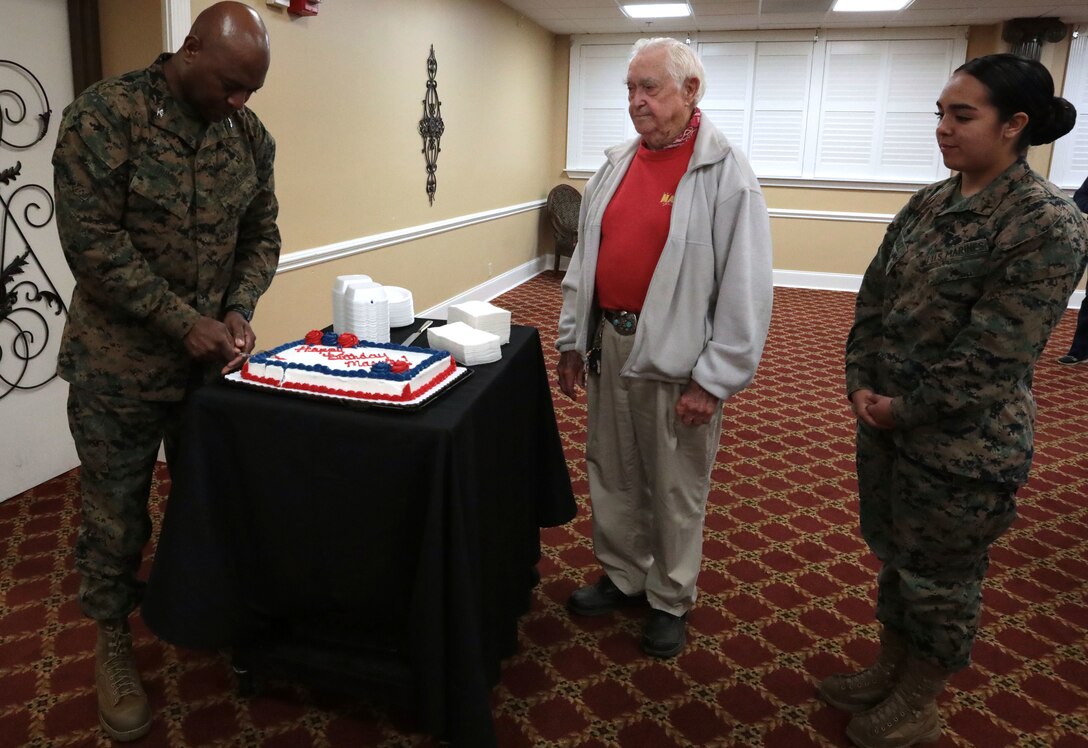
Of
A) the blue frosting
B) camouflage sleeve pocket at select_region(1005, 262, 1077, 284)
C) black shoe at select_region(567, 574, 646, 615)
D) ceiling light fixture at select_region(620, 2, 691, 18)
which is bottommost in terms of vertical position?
black shoe at select_region(567, 574, 646, 615)

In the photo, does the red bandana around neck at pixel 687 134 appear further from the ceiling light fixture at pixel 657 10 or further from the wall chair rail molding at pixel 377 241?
the ceiling light fixture at pixel 657 10

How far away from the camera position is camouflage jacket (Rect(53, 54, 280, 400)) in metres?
1.54

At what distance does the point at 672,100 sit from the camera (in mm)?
1907

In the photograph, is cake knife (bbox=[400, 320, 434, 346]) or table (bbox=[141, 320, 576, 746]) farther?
cake knife (bbox=[400, 320, 434, 346])

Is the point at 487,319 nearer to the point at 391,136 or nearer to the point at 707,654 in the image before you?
the point at 707,654

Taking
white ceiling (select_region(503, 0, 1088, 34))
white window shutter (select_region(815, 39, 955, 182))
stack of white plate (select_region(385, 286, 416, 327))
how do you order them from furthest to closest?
white window shutter (select_region(815, 39, 955, 182)) → white ceiling (select_region(503, 0, 1088, 34)) → stack of white plate (select_region(385, 286, 416, 327))

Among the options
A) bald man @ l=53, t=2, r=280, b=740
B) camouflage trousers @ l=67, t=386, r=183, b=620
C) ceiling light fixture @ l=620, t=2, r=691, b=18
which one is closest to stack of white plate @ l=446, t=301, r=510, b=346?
bald man @ l=53, t=2, r=280, b=740

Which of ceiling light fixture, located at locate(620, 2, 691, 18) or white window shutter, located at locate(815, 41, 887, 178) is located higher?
ceiling light fixture, located at locate(620, 2, 691, 18)

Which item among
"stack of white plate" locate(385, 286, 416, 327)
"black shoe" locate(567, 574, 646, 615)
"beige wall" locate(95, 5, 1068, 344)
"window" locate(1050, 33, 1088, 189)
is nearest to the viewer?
"stack of white plate" locate(385, 286, 416, 327)

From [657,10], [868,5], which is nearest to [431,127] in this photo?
[657,10]

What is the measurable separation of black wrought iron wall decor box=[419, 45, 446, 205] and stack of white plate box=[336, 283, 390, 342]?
135 inches

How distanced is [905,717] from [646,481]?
33.3 inches

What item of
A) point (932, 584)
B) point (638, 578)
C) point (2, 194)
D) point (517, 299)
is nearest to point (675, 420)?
point (638, 578)

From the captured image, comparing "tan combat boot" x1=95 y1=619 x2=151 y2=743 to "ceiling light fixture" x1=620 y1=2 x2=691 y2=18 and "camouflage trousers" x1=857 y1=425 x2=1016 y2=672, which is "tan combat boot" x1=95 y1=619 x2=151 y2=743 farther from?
"ceiling light fixture" x1=620 y1=2 x2=691 y2=18
